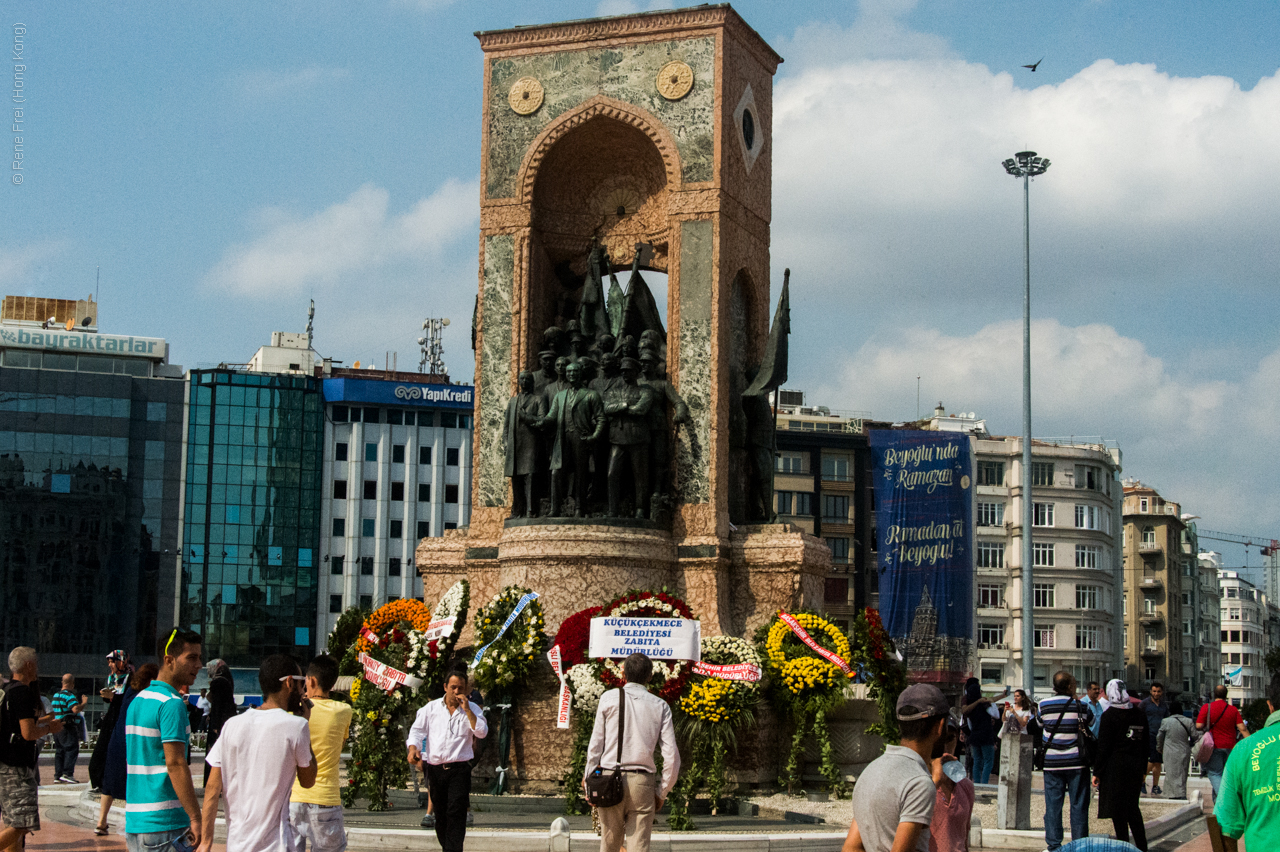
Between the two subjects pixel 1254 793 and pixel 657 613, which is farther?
pixel 657 613

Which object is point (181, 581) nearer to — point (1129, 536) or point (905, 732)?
point (1129, 536)

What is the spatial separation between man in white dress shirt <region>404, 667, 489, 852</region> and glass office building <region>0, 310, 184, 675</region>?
8221 cm

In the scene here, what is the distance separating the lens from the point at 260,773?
29.5 ft

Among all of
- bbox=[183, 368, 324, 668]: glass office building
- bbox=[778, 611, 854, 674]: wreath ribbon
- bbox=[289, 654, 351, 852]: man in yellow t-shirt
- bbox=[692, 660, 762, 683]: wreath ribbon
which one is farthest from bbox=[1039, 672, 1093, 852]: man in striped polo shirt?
bbox=[183, 368, 324, 668]: glass office building

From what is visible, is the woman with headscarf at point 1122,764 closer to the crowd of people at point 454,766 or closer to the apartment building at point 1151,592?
the crowd of people at point 454,766

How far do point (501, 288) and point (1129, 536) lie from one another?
333ft

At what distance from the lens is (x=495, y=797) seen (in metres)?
18.8

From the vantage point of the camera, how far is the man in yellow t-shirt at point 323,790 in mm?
9953

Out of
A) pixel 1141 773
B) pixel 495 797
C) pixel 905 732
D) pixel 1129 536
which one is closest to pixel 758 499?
pixel 495 797

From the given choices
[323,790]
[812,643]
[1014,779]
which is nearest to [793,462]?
[812,643]

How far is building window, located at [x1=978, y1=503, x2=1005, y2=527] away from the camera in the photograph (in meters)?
96.9

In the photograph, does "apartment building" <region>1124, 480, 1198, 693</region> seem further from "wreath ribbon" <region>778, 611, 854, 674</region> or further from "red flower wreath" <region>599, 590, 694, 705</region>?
"red flower wreath" <region>599, 590, 694, 705</region>

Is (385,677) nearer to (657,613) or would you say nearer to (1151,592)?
(657,613)

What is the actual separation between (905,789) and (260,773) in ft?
12.3
